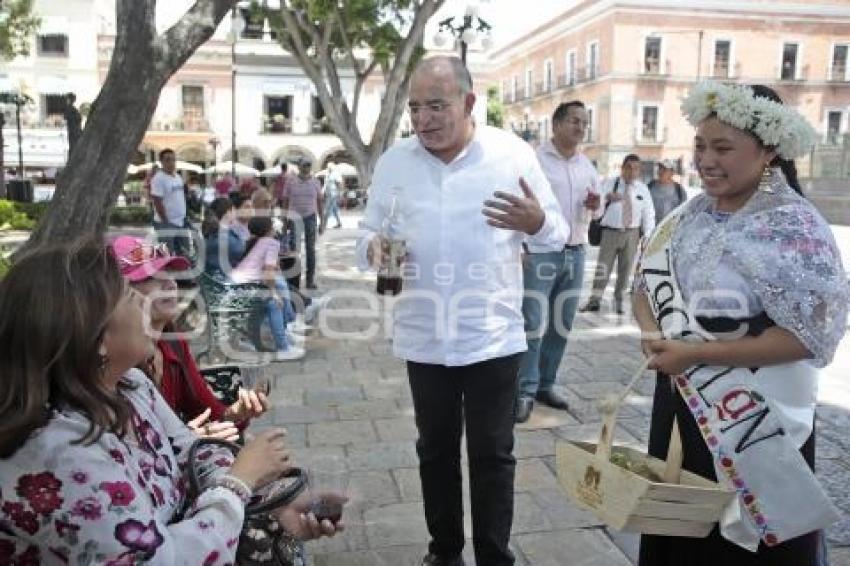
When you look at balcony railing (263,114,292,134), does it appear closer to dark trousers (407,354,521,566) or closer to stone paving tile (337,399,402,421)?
stone paving tile (337,399,402,421)

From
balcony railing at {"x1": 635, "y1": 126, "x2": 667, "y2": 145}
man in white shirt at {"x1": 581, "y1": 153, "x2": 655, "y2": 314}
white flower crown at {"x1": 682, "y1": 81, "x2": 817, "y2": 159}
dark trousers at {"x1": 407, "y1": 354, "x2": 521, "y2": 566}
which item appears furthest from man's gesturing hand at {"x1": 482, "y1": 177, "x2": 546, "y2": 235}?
balcony railing at {"x1": 635, "y1": 126, "x2": 667, "y2": 145}

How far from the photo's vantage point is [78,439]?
137 centimetres

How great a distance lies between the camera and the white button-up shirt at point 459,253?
274 centimetres

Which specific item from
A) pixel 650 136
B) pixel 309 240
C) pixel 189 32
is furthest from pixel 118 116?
pixel 650 136

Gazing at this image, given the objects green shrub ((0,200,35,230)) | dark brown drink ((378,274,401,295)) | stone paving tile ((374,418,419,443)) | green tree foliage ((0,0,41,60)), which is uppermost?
green tree foliage ((0,0,41,60))

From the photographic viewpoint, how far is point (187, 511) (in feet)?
5.43

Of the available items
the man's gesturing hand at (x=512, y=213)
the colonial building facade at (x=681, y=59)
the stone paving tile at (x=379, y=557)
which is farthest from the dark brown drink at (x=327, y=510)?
the colonial building facade at (x=681, y=59)

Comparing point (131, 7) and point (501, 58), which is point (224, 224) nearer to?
point (131, 7)

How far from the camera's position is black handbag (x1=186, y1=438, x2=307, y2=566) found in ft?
5.70

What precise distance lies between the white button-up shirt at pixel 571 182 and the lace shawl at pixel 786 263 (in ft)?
9.77

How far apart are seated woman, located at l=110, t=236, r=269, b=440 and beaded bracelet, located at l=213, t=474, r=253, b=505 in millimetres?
547

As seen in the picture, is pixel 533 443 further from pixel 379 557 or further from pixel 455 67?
pixel 455 67

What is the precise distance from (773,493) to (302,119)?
1673 inches

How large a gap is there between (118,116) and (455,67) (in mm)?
4097
